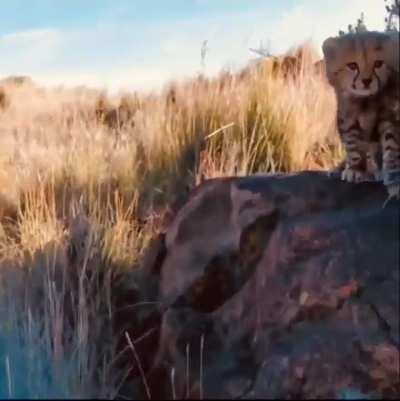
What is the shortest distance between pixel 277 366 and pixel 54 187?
529 centimetres

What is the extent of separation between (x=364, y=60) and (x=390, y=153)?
1.46ft

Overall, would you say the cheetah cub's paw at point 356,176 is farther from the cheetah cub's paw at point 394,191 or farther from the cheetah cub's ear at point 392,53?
the cheetah cub's ear at point 392,53

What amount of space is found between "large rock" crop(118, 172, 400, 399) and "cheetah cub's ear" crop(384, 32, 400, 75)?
58 cm

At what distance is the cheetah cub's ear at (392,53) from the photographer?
528 centimetres

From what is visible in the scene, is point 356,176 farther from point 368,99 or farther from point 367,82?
point 367,82

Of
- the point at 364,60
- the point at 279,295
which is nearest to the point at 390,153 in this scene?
the point at 364,60

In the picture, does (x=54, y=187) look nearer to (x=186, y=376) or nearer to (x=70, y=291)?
(x=70, y=291)

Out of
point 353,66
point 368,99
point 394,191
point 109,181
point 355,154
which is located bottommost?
point 109,181

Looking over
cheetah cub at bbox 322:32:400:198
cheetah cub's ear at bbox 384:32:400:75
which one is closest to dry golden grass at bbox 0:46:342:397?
cheetah cub at bbox 322:32:400:198

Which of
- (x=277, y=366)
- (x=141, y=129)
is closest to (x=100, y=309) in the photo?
(x=277, y=366)

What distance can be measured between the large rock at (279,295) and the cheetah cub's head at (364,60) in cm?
50

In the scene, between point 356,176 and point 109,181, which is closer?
point 356,176

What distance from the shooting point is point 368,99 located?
544 centimetres

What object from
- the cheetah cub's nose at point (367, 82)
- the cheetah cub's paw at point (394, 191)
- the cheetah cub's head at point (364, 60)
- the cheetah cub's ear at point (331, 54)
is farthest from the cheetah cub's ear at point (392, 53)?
the cheetah cub's paw at point (394, 191)
